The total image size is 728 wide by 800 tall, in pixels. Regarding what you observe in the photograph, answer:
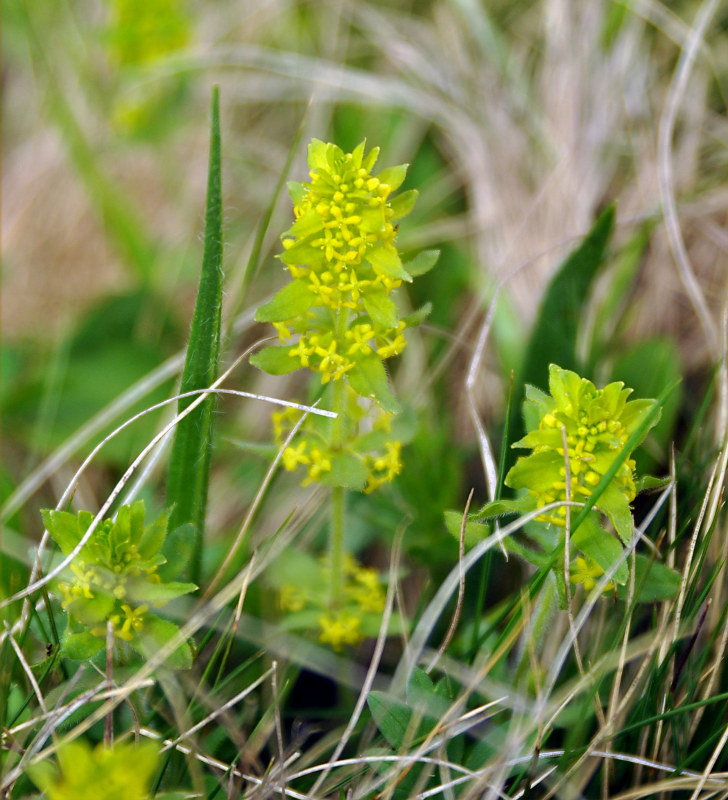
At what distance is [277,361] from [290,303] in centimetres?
9

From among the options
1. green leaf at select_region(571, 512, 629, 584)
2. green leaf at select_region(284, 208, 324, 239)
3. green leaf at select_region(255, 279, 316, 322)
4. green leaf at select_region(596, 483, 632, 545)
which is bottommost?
green leaf at select_region(571, 512, 629, 584)

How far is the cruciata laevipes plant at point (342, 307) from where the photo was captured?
3.35 ft

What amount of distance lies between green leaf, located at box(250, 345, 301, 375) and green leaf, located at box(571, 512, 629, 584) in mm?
438

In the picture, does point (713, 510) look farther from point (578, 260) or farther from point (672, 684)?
point (578, 260)

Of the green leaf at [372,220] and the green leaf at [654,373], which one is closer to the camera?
the green leaf at [372,220]

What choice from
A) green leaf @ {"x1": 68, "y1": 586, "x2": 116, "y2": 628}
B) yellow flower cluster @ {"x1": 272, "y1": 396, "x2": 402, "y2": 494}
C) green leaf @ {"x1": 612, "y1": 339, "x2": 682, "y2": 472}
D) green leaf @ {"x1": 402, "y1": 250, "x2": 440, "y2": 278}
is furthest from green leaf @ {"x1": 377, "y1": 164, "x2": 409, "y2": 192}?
green leaf @ {"x1": 612, "y1": 339, "x2": 682, "y2": 472}

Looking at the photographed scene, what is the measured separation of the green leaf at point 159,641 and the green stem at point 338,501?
28 cm

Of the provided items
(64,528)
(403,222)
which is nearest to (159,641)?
(64,528)

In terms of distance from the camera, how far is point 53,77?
240 centimetres

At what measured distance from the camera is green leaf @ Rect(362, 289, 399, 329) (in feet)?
3.37

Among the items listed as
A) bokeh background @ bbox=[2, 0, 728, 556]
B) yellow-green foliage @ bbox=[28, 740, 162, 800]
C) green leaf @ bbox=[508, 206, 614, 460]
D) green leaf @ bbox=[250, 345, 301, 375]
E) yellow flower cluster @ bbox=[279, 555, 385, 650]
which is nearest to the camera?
yellow-green foliage @ bbox=[28, 740, 162, 800]

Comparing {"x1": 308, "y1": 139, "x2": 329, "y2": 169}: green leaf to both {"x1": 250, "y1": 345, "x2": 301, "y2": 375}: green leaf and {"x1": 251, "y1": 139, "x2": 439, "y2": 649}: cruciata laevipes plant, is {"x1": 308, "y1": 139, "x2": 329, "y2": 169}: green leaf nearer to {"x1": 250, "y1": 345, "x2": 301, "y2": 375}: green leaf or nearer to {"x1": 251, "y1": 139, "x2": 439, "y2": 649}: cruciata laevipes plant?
{"x1": 251, "y1": 139, "x2": 439, "y2": 649}: cruciata laevipes plant

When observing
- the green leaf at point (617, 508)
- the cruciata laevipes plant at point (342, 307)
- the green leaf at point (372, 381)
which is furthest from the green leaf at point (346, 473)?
the green leaf at point (617, 508)

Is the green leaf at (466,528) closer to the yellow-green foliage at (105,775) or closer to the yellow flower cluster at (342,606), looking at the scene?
the yellow flower cluster at (342,606)
